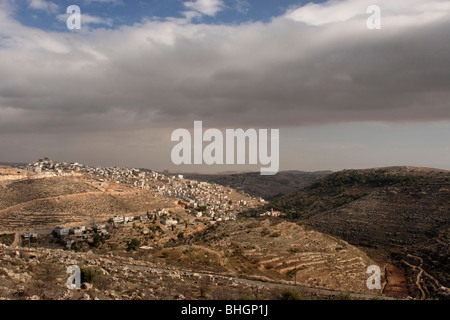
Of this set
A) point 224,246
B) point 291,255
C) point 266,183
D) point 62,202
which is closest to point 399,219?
point 291,255

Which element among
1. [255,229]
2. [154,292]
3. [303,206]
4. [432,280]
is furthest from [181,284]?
[303,206]

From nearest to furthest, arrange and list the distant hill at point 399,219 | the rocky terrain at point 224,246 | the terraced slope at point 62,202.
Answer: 1. the rocky terrain at point 224,246
2. the distant hill at point 399,219
3. the terraced slope at point 62,202

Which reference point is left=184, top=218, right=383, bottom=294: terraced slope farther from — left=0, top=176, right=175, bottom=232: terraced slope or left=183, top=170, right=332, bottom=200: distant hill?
left=183, top=170, right=332, bottom=200: distant hill

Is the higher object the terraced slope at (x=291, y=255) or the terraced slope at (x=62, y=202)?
the terraced slope at (x=62, y=202)

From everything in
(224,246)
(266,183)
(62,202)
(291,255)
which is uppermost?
(266,183)

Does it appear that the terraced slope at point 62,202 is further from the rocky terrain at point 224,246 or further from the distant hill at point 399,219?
the distant hill at point 399,219

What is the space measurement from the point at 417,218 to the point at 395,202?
7.29 metres

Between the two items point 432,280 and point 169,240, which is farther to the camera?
point 169,240

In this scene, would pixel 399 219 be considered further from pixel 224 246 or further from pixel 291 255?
pixel 224 246

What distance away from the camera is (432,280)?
23.2m

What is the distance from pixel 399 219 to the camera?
3844 cm

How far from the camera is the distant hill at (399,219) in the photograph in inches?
1045

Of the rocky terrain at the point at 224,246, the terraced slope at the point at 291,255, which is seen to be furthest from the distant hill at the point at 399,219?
the terraced slope at the point at 291,255
